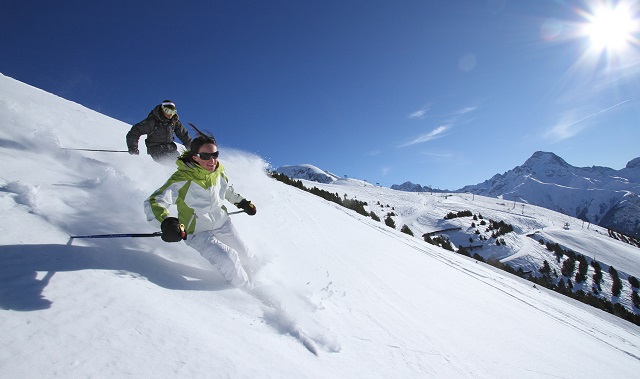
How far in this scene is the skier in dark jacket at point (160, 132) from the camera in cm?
611

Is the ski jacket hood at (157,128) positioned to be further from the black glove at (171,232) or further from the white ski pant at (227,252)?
the black glove at (171,232)

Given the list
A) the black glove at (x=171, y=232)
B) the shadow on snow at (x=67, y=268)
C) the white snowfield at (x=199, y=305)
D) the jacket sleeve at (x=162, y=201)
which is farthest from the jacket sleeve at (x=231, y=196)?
the black glove at (x=171, y=232)

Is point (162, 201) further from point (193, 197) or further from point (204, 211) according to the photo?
point (204, 211)

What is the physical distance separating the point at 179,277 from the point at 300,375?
1.58 meters

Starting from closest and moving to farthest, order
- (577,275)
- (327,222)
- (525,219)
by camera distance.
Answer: (327,222) → (577,275) → (525,219)

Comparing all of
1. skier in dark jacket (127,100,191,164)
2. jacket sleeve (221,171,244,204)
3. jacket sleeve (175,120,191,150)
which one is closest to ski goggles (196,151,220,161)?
jacket sleeve (221,171,244,204)

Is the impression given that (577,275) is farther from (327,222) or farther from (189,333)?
(189,333)

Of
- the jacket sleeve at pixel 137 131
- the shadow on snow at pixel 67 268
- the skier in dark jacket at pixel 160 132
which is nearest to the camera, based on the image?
the shadow on snow at pixel 67 268

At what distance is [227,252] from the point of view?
3.19 metres

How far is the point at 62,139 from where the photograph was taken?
5.60 metres

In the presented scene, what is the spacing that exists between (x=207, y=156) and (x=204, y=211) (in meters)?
0.65

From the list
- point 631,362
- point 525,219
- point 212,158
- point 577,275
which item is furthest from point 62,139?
point 525,219

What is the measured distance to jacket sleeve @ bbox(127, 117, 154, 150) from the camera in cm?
599

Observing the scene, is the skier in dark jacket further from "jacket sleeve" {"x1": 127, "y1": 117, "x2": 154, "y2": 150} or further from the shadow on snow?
the shadow on snow
